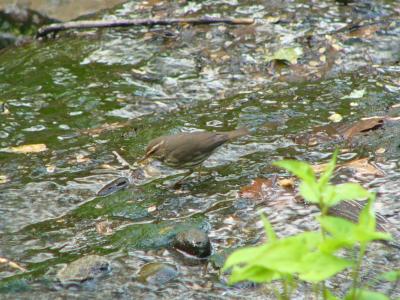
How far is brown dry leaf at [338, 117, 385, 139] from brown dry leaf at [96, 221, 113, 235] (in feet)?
7.90

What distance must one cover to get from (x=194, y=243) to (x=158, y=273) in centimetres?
34

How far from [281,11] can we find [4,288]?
658 centimetres

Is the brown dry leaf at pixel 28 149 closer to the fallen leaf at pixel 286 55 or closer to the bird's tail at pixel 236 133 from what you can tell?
the bird's tail at pixel 236 133

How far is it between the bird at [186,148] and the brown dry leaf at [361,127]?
1039mm

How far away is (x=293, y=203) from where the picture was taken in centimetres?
546

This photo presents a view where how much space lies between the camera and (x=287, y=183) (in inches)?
228

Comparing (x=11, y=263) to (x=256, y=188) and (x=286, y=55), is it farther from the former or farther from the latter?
(x=286, y=55)

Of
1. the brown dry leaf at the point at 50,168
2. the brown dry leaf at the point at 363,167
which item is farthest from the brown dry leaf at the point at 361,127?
the brown dry leaf at the point at 50,168

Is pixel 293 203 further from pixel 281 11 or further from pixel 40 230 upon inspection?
pixel 281 11

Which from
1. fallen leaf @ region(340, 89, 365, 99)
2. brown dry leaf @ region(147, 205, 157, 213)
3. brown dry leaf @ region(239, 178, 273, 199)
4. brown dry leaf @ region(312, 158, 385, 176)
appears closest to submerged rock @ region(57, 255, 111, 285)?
brown dry leaf @ region(147, 205, 157, 213)

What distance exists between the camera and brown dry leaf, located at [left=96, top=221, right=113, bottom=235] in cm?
536

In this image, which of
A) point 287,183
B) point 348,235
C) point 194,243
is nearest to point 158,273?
point 194,243

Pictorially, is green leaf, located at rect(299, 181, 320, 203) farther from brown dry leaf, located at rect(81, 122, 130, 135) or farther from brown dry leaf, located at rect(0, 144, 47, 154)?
brown dry leaf, located at rect(81, 122, 130, 135)

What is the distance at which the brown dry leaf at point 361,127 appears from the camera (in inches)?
263
